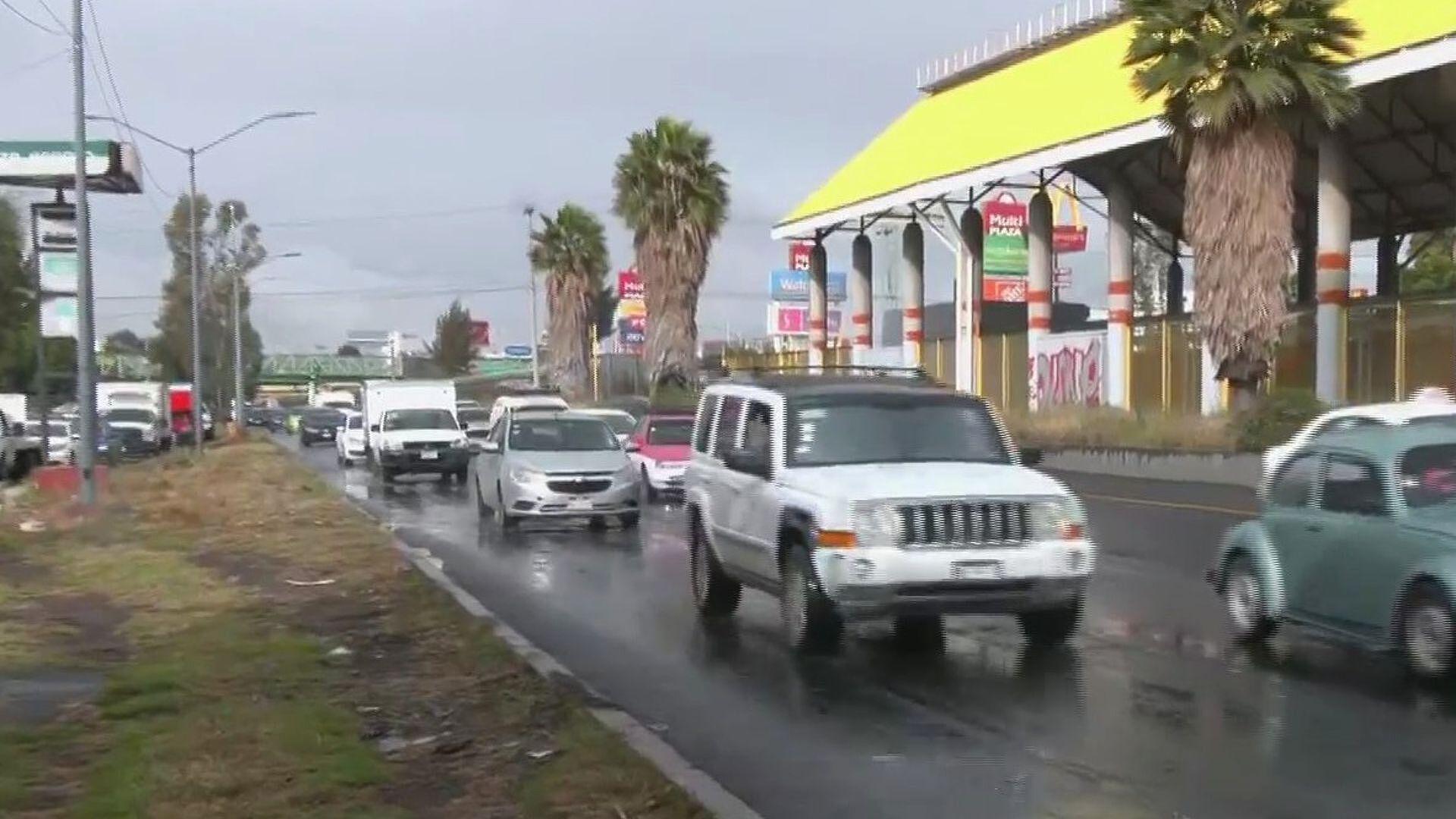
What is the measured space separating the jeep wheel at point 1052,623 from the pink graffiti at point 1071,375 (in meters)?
31.2

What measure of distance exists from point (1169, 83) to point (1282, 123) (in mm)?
2114

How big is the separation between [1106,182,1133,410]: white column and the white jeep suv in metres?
29.8

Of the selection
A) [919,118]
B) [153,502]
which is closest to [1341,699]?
[153,502]

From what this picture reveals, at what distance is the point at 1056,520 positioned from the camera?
11977mm

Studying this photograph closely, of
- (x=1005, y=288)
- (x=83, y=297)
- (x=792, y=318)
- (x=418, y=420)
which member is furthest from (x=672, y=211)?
(x=792, y=318)

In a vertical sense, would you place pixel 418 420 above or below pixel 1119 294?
below

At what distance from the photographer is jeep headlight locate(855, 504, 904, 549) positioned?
11656mm

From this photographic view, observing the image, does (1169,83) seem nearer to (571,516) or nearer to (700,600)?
(571,516)

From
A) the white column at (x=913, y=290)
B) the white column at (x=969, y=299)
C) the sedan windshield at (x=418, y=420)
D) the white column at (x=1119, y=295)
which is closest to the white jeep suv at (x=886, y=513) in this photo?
the sedan windshield at (x=418, y=420)

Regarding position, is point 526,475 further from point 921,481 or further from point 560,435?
point 921,481

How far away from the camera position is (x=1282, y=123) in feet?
106

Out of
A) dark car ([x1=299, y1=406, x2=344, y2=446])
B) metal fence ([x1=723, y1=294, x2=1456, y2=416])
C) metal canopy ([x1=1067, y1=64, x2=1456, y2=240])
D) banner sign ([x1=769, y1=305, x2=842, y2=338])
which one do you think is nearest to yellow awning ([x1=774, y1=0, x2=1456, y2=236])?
metal canopy ([x1=1067, y1=64, x2=1456, y2=240])

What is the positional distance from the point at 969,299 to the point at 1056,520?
41.2 m

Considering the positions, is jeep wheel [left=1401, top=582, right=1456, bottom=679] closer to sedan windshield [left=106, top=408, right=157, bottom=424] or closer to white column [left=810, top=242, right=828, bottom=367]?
white column [left=810, top=242, right=828, bottom=367]
